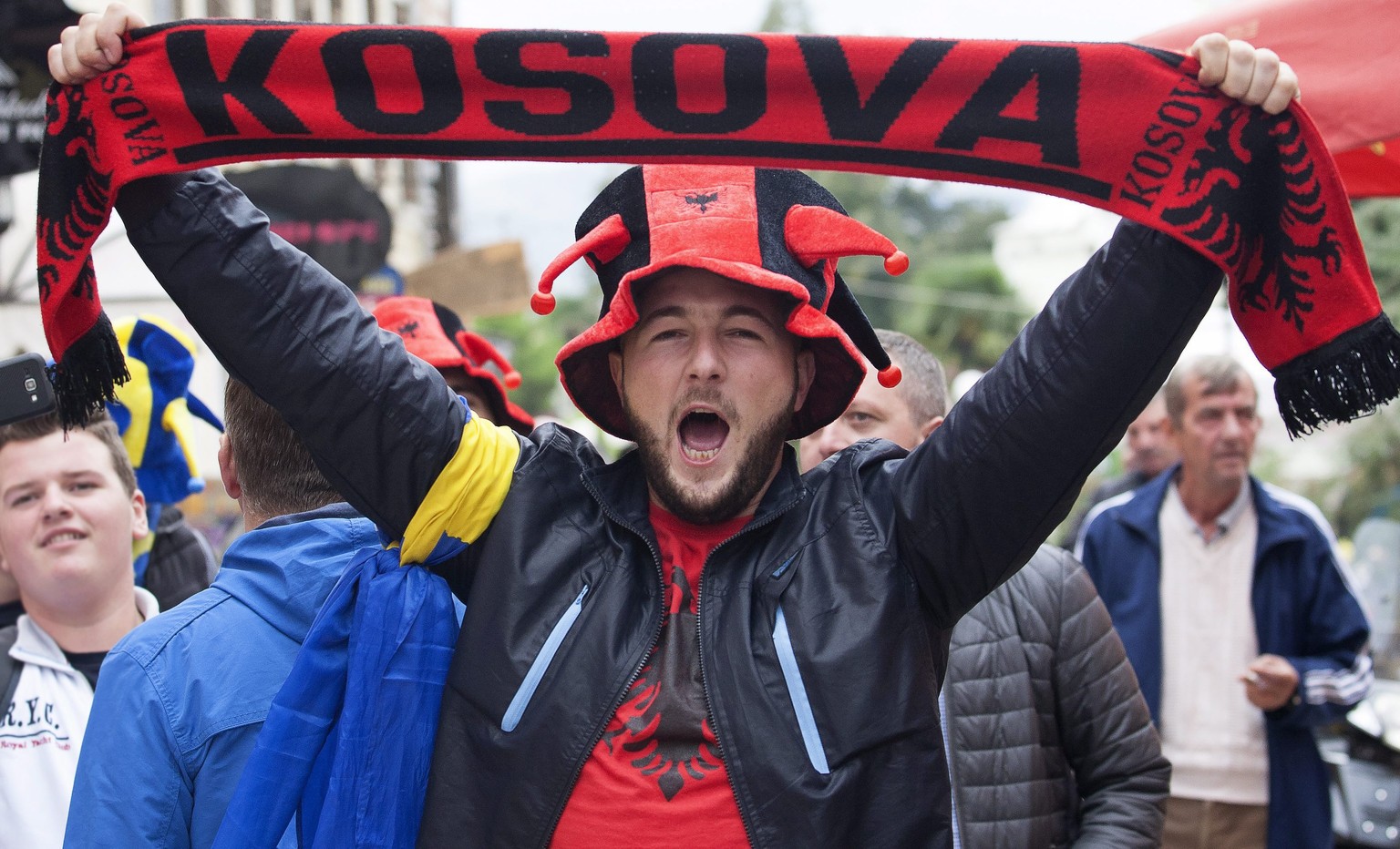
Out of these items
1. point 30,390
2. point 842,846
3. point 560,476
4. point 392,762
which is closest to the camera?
point 842,846

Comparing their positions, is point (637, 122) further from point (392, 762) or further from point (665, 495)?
point (392, 762)

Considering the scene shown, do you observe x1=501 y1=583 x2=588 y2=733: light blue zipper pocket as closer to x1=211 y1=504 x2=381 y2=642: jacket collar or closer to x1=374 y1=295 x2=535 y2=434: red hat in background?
x1=211 y1=504 x2=381 y2=642: jacket collar

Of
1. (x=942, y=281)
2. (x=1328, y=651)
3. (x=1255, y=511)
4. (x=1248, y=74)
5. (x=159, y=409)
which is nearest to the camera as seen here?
(x=1248, y=74)

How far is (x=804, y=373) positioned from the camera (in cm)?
263

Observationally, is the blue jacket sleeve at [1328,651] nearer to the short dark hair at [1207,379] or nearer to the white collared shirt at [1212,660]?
the white collared shirt at [1212,660]

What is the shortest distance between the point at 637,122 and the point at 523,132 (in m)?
0.19

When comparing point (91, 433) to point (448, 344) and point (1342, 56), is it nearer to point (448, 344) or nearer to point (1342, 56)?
point (448, 344)

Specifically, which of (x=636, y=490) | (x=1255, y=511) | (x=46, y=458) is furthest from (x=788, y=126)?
(x=1255, y=511)

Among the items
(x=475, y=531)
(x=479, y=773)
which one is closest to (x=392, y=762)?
(x=479, y=773)

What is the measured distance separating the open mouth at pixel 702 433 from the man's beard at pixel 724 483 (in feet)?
0.14

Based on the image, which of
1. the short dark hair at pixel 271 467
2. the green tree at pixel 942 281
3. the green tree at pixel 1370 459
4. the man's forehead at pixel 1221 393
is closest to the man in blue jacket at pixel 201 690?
the short dark hair at pixel 271 467

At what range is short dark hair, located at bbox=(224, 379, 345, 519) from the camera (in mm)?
2660

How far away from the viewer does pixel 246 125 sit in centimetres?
222

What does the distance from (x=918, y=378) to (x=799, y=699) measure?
1676 mm
